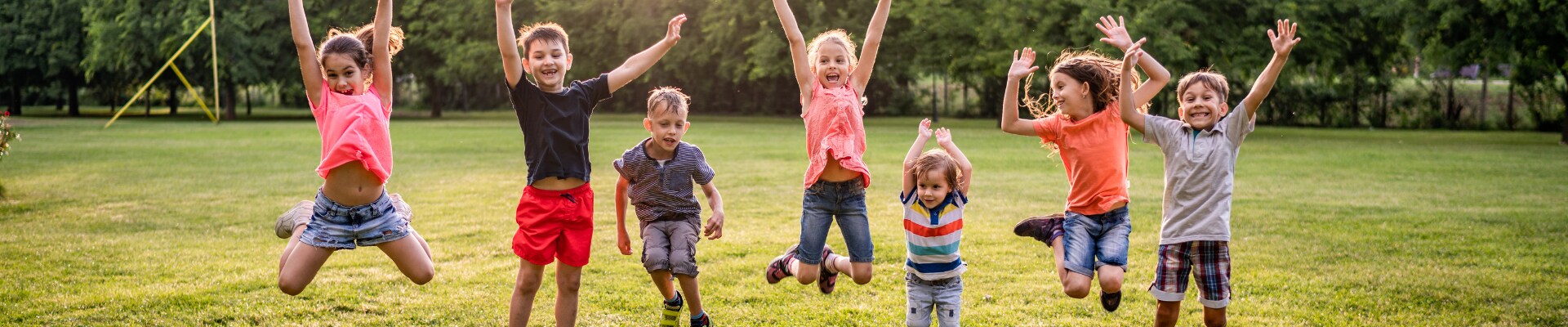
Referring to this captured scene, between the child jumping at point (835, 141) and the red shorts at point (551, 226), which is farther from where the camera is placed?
the child jumping at point (835, 141)

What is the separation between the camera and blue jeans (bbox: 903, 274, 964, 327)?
4805 millimetres

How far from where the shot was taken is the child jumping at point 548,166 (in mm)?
4754

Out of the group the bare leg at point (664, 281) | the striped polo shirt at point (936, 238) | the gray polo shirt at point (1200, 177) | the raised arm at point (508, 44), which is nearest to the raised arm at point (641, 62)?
the raised arm at point (508, 44)

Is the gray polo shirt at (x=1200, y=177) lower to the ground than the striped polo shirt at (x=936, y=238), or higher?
higher

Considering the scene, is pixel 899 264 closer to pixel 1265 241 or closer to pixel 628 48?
pixel 1265 241

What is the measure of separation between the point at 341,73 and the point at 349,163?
41 cm

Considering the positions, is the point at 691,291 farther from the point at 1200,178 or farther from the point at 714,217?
the point at 1200,178

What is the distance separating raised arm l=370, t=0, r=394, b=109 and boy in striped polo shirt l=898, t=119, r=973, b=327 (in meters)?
2.34

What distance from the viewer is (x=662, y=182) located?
509 centimetres

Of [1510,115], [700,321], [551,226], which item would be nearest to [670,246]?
[700,321]

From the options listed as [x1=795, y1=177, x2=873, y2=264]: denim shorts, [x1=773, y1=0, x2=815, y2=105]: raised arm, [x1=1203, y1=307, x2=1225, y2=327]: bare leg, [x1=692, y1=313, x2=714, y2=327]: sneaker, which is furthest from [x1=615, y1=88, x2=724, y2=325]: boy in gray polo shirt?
[x1=1203, y1=307, x2=1225, y2=327]: bare leg

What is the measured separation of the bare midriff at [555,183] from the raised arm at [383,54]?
79 cm

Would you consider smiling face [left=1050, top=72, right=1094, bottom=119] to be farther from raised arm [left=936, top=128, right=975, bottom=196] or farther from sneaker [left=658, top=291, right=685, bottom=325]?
sneaker [left=658, top=291, right=685, bottom=325]

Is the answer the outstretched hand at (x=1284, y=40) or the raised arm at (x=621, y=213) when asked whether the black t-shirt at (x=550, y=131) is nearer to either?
the raised arm at (x=621, y=213)
